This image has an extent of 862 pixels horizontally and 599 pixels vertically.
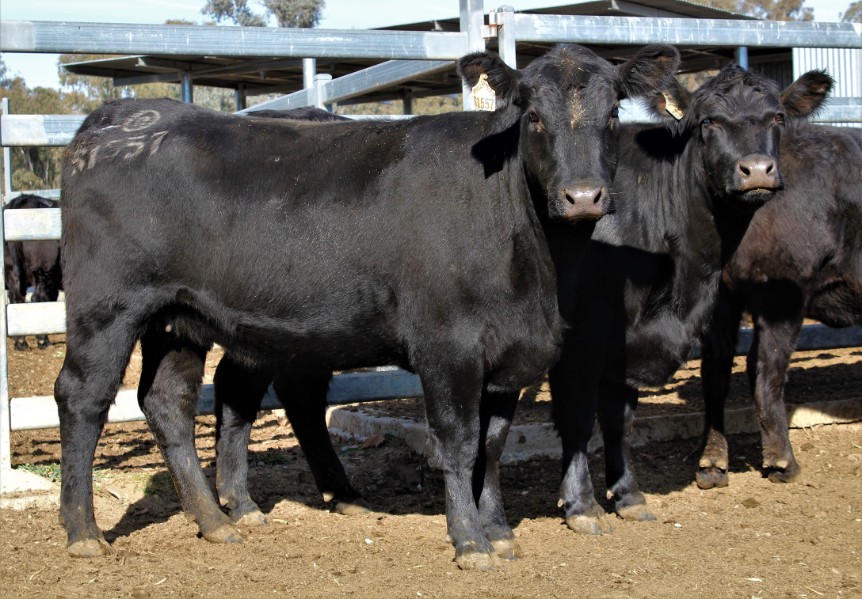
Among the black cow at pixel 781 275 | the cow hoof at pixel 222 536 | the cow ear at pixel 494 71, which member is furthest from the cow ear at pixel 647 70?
the cow hoof at pixel 222 536

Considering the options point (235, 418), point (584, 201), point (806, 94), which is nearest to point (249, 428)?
point (235, 418)

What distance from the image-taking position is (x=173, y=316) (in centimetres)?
562

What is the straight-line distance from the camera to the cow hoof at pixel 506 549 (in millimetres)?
5230

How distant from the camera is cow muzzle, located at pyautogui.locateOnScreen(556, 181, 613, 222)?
4.68m

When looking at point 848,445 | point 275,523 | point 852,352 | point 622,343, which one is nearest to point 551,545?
point 622,343

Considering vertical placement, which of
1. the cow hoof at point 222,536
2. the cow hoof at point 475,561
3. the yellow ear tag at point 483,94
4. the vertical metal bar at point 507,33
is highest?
the vertical metal bar at point 507,33

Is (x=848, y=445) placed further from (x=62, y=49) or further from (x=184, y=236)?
(x=62, y=49)

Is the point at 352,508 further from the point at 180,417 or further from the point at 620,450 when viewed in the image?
the point at 620,450

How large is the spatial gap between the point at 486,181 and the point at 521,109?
41 cm

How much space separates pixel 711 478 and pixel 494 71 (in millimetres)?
3264

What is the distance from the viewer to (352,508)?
623 centimetres

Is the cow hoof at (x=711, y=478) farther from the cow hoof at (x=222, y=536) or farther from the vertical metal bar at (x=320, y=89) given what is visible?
the vertical metal bar at (x=320, y=89)

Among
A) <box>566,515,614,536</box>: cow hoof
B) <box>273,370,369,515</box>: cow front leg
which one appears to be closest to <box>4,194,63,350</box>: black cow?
<box>273,370,369,515</box>: cow front leg

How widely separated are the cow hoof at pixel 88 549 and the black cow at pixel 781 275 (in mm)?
3969
